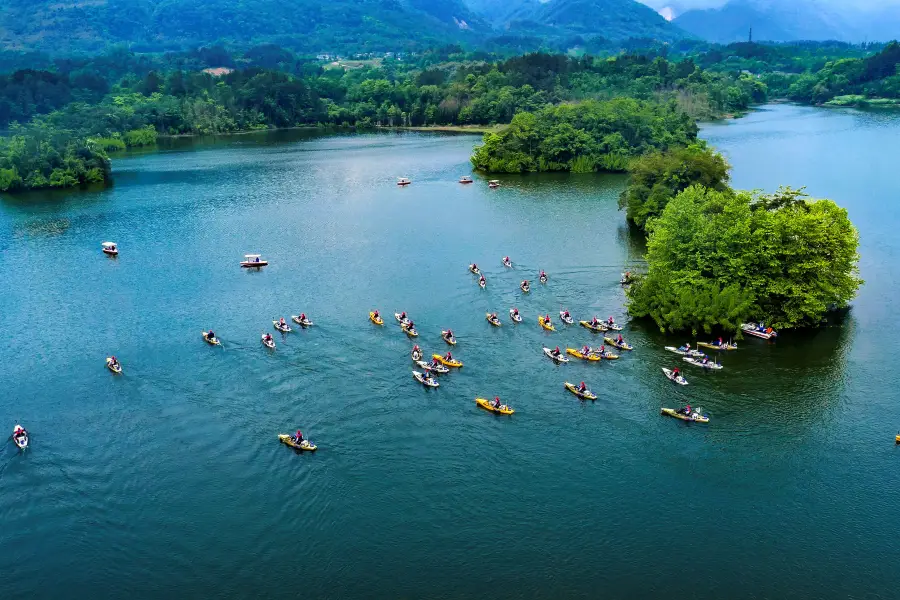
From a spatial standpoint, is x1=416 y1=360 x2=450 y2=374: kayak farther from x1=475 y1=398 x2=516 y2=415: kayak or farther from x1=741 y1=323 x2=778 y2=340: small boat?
x1=741 y1=323 x2=778 y2=340: small boat

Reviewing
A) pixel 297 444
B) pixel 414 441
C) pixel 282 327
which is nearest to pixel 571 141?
pixel 282 327

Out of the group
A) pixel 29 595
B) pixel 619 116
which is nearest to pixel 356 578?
pixel 29 595

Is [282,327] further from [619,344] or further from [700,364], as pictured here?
[700,364]

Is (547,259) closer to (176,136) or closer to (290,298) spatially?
(290,298)

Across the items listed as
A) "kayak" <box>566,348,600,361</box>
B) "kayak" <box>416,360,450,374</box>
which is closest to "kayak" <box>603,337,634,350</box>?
"kayak" <box>566,348,600,361</box>

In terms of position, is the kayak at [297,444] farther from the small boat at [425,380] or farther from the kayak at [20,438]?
the kayak at [20,438]
